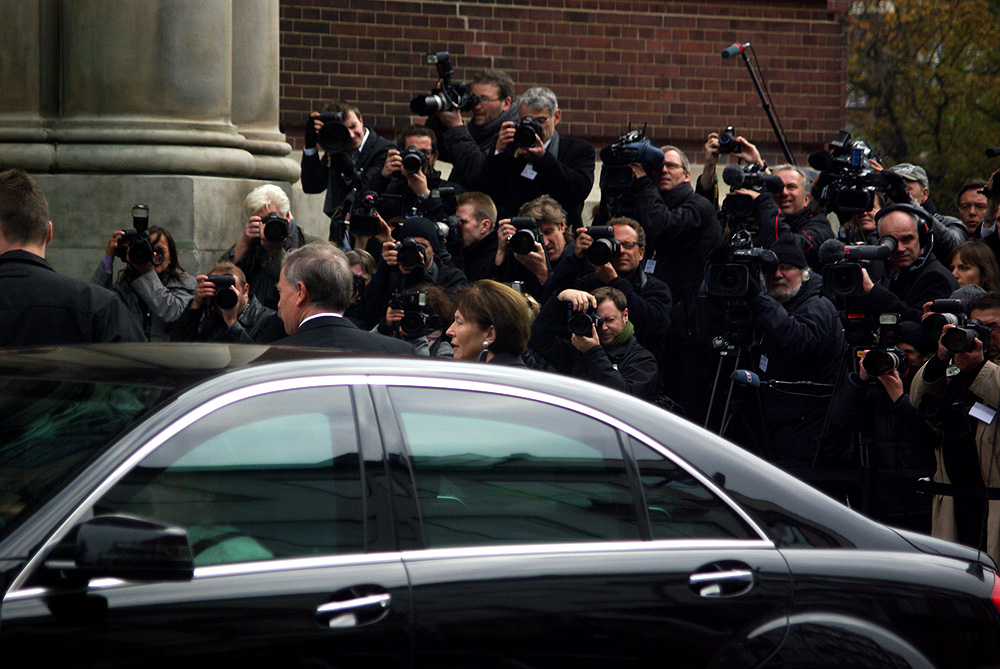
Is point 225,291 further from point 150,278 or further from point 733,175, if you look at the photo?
point 733,175

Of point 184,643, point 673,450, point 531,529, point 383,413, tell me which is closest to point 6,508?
point 184,643

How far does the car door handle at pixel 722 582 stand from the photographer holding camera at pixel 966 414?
113 inches

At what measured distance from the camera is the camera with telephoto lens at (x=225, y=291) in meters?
6.82

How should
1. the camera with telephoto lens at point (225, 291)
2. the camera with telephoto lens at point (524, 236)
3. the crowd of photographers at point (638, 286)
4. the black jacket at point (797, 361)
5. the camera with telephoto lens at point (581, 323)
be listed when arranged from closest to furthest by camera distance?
the crowd of photographers at point (638, 286)
the camera with telephoto lens at point (581, 323)
the black jacket at point (797, 361)
the camera with telephoto lens at point (225, 291)
the camera with telephoto lens at point (524, 236)

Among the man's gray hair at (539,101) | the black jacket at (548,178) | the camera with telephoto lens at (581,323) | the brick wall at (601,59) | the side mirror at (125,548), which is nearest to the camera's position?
the side mirror at (125,548)

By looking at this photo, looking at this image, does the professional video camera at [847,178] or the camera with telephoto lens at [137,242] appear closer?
the camera with telephoto lens at [137,242]

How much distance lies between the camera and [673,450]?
3.32 m

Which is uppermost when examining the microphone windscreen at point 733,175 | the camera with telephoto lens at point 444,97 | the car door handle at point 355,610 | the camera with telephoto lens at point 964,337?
the camera with telephoto lens at point 444,97

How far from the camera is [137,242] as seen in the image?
279 inches

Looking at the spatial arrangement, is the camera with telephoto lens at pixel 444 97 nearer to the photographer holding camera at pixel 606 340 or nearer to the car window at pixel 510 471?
the photographer holding camera at pixel 606 340

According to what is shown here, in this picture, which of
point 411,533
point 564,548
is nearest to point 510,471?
point 564,548

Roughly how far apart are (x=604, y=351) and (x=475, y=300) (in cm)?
129

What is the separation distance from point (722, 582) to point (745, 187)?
475 centimetres

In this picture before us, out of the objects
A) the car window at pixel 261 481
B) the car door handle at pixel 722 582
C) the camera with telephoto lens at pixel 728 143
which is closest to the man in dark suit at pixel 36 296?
the car window at pixel 261 481
